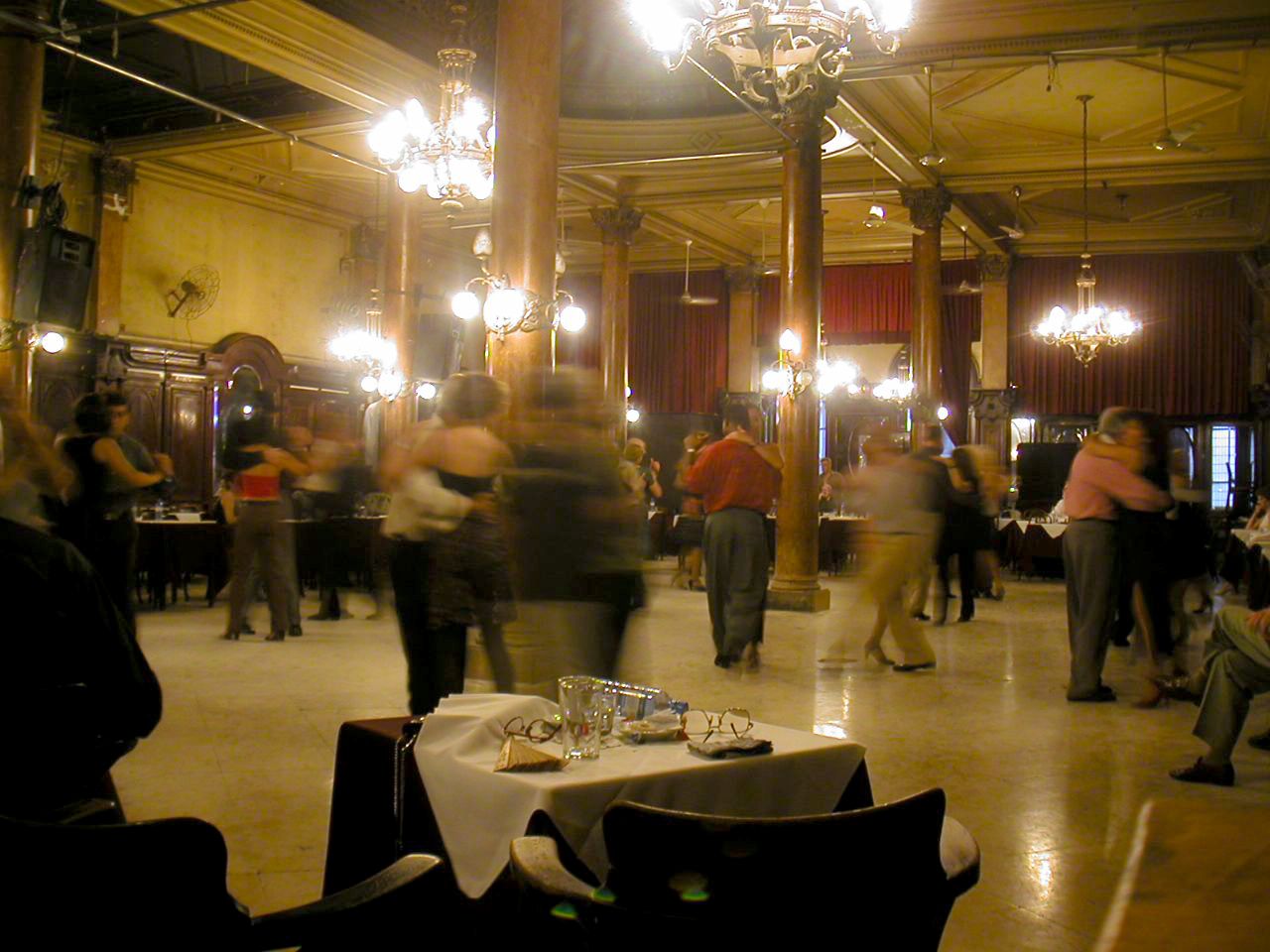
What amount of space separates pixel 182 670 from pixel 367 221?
11725mm

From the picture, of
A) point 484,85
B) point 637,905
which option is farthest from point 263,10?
point 637,905

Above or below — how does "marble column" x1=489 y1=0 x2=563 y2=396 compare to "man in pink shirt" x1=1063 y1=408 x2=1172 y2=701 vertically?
above

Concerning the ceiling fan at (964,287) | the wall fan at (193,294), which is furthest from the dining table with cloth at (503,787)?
the ceiling fan at (964,287)

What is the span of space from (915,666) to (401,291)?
579 centimetres

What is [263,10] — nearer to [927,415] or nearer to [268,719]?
[268,719]

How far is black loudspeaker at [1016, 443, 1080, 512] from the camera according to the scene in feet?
58.8

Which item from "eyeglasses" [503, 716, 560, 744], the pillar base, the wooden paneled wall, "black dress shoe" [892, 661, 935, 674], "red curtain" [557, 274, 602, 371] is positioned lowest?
"black dress shoe" [892, 661, 935, 674]

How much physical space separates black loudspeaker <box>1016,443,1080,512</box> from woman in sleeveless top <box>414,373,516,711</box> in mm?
14943

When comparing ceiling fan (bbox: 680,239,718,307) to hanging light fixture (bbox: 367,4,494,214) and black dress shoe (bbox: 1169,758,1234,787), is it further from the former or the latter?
black dress shoe (bbox: 1169,758,1234,787)

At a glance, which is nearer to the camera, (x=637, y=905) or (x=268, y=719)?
(x=637, y=905)

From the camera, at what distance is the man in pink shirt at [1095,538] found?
6.17 meters

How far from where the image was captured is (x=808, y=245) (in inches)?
430

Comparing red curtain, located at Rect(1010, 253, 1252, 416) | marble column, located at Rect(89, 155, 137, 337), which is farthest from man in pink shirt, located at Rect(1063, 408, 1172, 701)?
red curtain, located at Rect(1010, 253, 1252, 416)

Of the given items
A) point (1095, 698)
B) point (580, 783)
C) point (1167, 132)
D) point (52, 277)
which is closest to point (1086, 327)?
point (1167, 132)
